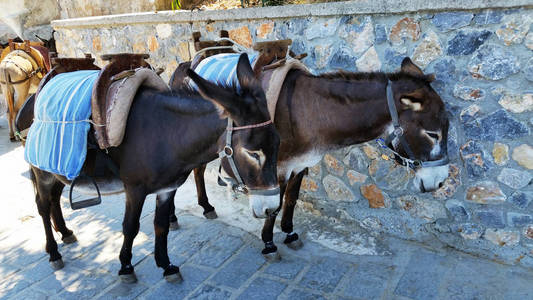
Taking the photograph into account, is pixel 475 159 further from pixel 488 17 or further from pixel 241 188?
pixel 241 188

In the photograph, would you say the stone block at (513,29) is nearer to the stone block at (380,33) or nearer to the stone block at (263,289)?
the stone block at (380,33)

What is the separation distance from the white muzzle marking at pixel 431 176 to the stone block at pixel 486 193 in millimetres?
574

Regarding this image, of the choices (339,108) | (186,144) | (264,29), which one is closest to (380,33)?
(339,108)

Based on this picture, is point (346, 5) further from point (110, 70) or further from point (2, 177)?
point (2, 177)

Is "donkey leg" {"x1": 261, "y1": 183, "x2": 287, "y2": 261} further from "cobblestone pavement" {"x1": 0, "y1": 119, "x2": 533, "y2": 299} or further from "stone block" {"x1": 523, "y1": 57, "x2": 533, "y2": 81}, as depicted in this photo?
"stone block" {"x1": 523, "y1": 57, "x2": 533, "y2": 81}

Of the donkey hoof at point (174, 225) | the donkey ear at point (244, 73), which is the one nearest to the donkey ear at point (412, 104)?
the donkey ear at point (244, 73)

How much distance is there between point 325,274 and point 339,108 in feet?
4.52

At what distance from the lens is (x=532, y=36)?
8.01 ft

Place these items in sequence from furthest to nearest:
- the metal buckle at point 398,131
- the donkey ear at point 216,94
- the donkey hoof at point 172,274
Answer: the donkey hoof at point 172,274 < the metal buckle at point 398,131 < the donkey ear at point 216,94

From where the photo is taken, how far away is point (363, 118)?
8.52 feet

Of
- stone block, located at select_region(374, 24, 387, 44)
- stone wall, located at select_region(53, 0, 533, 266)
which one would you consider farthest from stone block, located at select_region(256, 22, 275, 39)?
stone block, located at select_region(374, 24, 387, 44)

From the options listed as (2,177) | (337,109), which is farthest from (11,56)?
(337,109)

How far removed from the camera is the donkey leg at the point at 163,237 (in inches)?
110

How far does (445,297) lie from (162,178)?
2.23 metres
